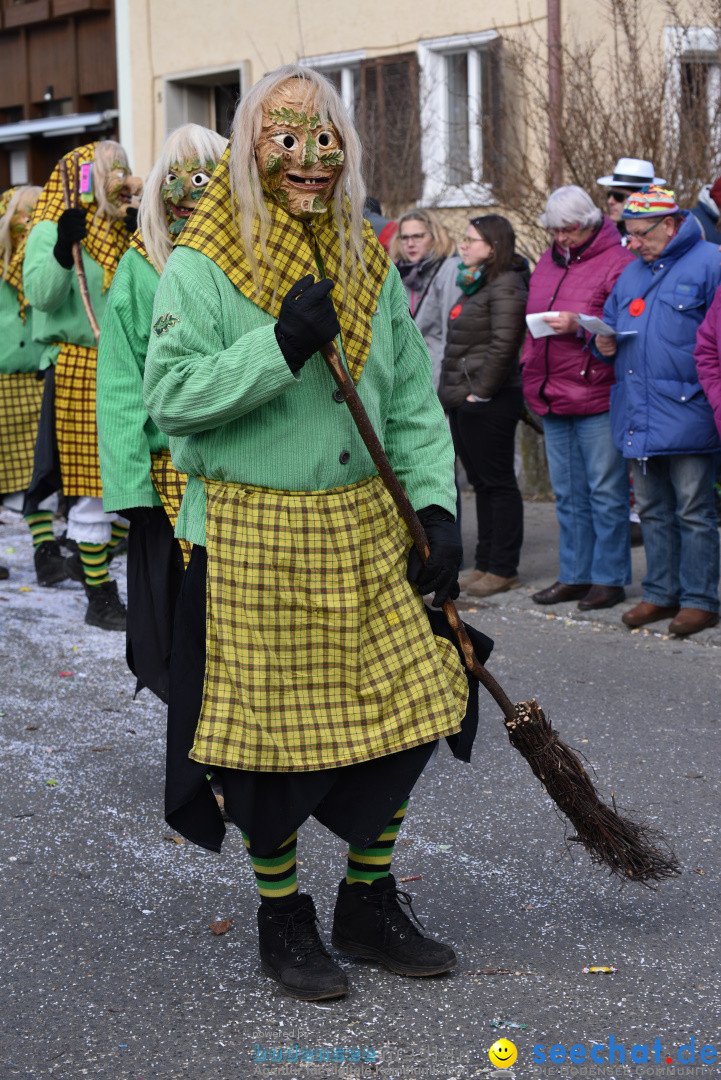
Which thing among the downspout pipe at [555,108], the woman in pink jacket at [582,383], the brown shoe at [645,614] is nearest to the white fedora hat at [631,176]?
the woman in pink jacket at [582,383]

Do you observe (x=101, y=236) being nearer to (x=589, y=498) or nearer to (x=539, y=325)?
(x=539, y=325)

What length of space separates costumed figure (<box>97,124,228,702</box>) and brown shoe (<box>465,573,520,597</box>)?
11.0 ft

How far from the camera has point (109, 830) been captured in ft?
14.0

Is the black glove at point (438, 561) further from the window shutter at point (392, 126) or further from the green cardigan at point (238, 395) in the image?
the window shutter at point (392, 126)

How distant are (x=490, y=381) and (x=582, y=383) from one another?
23.1 inches

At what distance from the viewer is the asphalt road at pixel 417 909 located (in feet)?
9.57

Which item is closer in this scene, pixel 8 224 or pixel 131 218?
pixel 131 218

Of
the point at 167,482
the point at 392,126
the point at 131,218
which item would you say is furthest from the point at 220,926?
the point at 392,126

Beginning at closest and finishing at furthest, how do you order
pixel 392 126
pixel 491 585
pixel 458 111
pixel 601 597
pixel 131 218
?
1. pixel 131 218
2. pixel 601 597
3. pixel 491 585
4. pixel 458 111
5. pixel 392 126

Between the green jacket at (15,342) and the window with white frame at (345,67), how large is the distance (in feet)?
24.8

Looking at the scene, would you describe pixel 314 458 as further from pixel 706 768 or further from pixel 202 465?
pixel 706 768

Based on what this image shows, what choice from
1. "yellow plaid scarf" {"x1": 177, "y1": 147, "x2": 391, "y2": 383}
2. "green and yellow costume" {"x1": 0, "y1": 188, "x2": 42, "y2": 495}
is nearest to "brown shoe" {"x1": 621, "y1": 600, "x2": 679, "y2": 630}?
"green and yellow costume" {"x1": 0, "y1": 188, "x2": 42, "y2": 495}

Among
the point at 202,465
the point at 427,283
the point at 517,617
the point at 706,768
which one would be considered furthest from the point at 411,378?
the point at 427,283

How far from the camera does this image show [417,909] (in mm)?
3635
